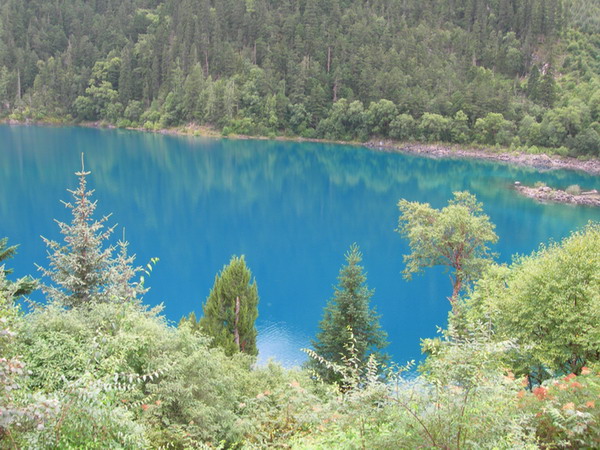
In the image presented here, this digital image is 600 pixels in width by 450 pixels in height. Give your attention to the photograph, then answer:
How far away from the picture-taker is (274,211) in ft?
175

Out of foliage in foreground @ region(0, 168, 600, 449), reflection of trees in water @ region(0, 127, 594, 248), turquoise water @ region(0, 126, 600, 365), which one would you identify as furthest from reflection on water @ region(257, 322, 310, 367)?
reflection of trees in water @ region(0, 127, 594, 248)

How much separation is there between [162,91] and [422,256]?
3945 inches

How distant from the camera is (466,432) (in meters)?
6.66

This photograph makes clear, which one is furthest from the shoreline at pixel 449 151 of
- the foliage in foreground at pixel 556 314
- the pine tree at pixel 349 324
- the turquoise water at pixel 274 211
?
the pine tree at pixel 349 324

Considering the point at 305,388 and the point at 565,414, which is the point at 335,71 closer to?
the point at 305,388

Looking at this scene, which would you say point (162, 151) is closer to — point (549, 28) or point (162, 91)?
point (162, 91)

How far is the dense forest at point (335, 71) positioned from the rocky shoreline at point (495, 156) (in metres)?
2.04

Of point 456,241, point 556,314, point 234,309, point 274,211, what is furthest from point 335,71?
point 556,314

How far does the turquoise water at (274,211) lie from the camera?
30.8 meters

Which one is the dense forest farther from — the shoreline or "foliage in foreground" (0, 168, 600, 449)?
"foliage in foreground" (0, 168, 600, 449)

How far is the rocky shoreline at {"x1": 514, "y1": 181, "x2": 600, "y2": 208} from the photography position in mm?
56812

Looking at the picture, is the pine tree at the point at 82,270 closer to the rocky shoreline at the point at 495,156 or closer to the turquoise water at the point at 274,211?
the turquoise water at the point at 274,211

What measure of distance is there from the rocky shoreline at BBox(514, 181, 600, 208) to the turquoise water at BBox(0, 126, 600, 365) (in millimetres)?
2343

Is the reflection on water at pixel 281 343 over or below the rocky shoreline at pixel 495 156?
below
